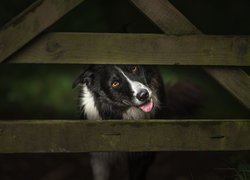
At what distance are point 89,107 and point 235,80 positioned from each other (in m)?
1.87

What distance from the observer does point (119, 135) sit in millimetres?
3295

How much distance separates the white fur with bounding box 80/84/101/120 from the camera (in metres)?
4.90

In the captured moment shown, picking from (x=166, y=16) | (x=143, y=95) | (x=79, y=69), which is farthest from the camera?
(x=79, y=69)

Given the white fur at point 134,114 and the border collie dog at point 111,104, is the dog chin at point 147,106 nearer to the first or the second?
the border collie dog at point 111,104

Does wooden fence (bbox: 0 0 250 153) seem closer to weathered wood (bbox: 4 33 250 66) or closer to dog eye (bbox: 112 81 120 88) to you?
weathered wood (bbox: 4 33 250 66)

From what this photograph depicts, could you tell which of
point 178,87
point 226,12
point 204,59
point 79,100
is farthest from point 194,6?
point 204,59

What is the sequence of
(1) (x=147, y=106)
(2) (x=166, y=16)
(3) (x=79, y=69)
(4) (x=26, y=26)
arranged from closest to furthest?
(4) (x=26, y=26) → (2) (x=166, y=16) → (1) (x=147, y=106) → (3) (x=79, y=69)

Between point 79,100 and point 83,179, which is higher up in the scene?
point 79,100

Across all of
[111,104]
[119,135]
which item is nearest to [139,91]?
[111,104]

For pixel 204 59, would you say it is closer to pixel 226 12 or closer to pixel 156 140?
pixel 156 140

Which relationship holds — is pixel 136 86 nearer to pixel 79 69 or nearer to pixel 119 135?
pixel 119 135

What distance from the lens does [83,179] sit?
18.1 feet

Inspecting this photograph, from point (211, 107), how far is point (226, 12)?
4.34ft

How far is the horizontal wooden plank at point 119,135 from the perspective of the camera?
3.23m
